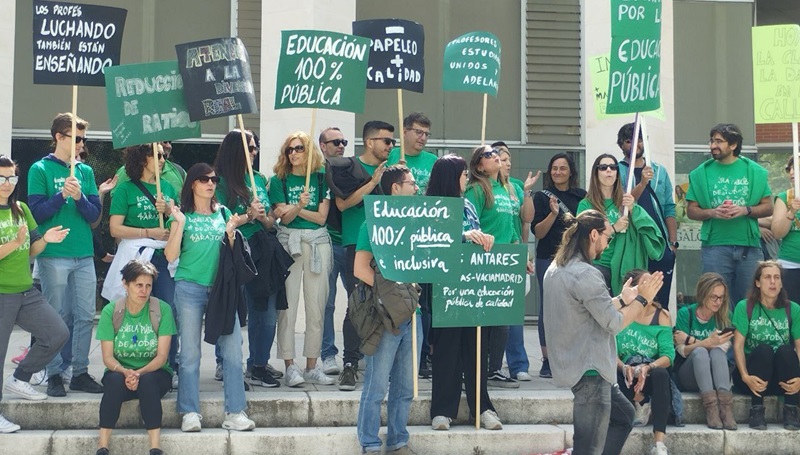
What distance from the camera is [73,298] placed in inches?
341

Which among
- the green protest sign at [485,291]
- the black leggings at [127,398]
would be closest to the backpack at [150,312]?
the black leggings at [127,398]

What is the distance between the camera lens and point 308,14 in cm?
→ 1237

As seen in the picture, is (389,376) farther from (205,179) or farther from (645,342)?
(645,342)

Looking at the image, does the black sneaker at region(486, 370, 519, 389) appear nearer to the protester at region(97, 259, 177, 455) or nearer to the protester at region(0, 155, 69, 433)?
the protester at region(97, 259, 177, 455)

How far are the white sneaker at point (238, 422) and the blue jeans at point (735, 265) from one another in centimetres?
452

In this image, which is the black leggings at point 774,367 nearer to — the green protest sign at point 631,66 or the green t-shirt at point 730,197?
the green t-shirt at point 730,197

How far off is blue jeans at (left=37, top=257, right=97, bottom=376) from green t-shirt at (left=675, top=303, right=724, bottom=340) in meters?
4.87

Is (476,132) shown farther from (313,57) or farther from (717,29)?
(313,57)

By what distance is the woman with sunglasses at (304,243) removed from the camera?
905 cm

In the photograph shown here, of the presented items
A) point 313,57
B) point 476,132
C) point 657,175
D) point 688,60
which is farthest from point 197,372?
point 688,60

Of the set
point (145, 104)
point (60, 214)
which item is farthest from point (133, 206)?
point (145, 104)

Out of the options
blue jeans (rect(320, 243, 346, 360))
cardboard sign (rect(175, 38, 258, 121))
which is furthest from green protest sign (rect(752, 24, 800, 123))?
cardboard sign (rect(175, 38, 258, 121))

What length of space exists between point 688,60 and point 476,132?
3.15 m

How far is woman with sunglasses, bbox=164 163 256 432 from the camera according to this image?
8102mm
